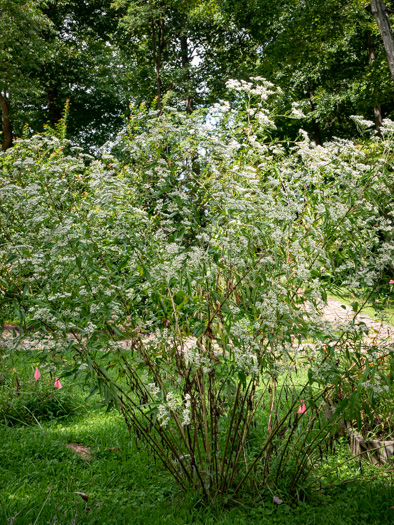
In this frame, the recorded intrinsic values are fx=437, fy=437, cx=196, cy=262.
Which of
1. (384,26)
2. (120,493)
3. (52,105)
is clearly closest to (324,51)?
(384,26)

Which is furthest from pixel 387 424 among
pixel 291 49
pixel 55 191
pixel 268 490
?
pixel 291 49

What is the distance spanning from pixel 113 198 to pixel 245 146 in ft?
3.21

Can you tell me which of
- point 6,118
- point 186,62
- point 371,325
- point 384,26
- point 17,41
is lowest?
point 371,325

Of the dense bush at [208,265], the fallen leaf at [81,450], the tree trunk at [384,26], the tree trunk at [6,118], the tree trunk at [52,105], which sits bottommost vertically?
the fallen leaf at [81,450]

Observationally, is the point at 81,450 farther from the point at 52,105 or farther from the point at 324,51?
the point at 52,105

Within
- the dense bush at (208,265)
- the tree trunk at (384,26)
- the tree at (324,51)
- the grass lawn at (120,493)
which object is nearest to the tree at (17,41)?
the tree at (324,51)

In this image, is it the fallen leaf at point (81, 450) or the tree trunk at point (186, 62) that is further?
the tree trunk at point (186, 62)

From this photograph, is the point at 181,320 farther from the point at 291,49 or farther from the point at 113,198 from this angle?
the point at 291,49

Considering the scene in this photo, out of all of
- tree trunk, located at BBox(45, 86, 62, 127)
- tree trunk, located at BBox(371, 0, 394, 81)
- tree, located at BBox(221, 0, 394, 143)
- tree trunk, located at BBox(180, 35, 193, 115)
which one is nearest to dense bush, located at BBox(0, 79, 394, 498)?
tree, located at BBox(221, 0, 394, 143)

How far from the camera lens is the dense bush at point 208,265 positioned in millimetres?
2475

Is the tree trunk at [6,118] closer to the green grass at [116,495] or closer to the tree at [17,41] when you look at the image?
the tree at [17,41]

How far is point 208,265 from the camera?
2621mm

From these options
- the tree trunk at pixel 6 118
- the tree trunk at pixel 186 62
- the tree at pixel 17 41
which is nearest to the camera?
the tree at pixel 17 41

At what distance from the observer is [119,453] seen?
370 centimetres
